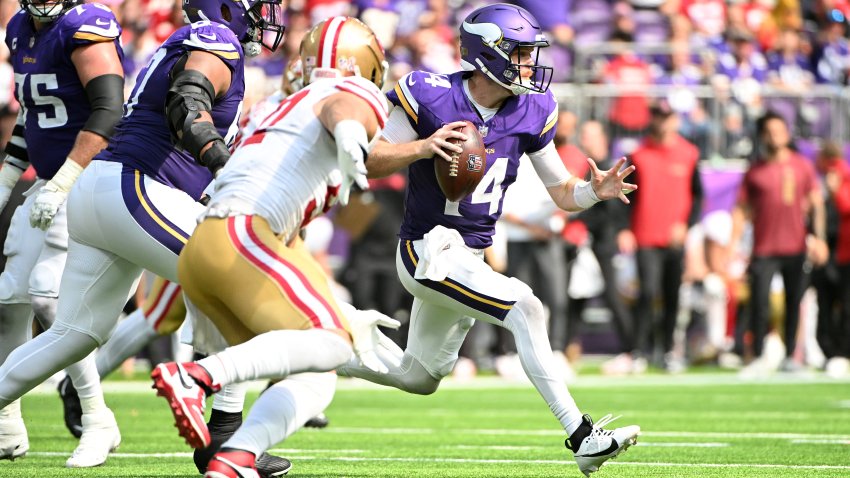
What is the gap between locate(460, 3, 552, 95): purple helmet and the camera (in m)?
5.33

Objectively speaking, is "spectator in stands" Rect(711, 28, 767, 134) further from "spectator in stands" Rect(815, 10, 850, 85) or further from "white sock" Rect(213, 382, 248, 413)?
"white sock" Rect(213, 382, 248, 413)

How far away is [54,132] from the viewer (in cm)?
563

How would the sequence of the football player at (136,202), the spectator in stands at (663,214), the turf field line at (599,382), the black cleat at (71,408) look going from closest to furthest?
the football player at (136,202) < the black cleat at (71,408) < the turf field line at (599,382) < the spectator in stands at (663,214)

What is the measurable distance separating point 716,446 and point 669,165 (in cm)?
640

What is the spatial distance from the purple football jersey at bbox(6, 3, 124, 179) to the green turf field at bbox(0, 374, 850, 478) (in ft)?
4.43

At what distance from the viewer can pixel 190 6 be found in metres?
5.19

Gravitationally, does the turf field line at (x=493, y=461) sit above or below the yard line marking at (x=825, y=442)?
above

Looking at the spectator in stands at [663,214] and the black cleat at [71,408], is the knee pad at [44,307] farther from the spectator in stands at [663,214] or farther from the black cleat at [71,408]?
the spectator in stands at [663,214]

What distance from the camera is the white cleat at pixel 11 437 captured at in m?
5.54

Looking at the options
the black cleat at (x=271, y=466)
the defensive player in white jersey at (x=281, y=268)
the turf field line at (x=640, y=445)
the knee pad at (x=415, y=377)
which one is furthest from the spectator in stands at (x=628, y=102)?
the defensive player in white jersey at (x=281, y=268)

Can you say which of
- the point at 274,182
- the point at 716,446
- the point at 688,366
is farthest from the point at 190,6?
the point at 688,366

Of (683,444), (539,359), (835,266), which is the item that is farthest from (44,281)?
(835,266)

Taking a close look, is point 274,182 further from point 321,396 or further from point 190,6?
point 190,6

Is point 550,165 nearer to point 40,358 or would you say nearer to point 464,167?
point 464,167
